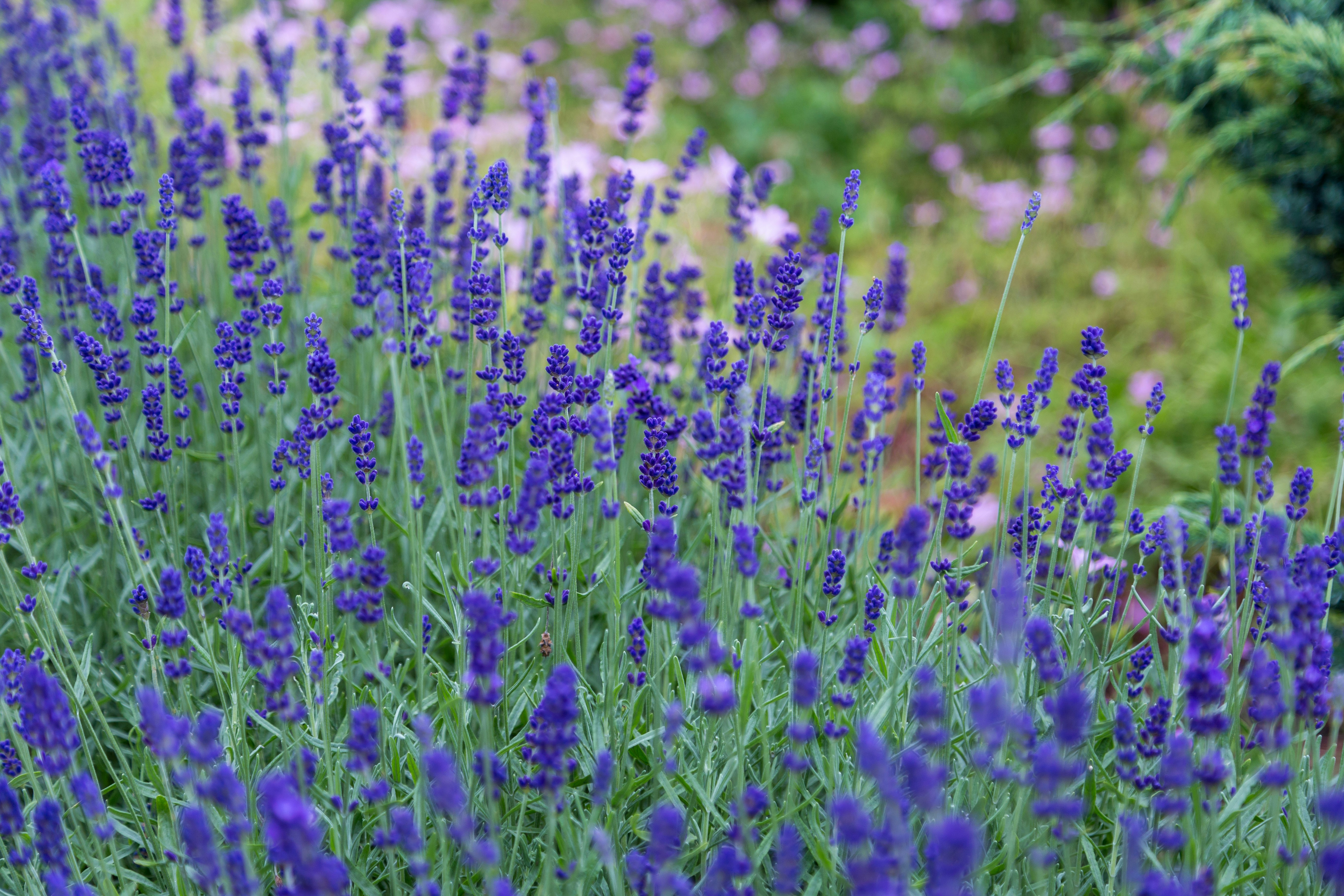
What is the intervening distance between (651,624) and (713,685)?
3.00 ft

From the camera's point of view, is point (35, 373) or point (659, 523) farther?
point (35, 373)

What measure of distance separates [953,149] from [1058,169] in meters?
0.78

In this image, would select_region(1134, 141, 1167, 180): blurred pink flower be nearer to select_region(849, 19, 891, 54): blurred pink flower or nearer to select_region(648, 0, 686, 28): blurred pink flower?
select_region(849, 19, 891, 54): blurred pink flower

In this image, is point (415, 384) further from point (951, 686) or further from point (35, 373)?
point (951, 686)

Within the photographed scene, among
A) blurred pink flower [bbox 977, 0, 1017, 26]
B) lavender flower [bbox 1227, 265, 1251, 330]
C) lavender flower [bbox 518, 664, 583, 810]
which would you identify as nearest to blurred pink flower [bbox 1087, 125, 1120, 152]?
blurred pink flower [bbox 977, 0, 1017, 26]

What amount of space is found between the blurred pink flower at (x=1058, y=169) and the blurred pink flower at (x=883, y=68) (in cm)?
155

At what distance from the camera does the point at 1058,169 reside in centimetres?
703

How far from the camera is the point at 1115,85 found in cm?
705

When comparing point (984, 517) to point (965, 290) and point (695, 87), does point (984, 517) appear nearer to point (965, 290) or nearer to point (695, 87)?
point (965, 290)

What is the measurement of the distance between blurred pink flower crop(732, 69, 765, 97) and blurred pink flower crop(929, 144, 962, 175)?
1764mm

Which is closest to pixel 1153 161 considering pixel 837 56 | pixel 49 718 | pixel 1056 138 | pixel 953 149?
pixel 1056 138

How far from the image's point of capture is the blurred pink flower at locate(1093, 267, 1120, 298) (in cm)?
613

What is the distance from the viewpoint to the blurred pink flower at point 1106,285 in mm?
6133

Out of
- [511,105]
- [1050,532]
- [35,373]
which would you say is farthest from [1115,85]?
[35,373]
